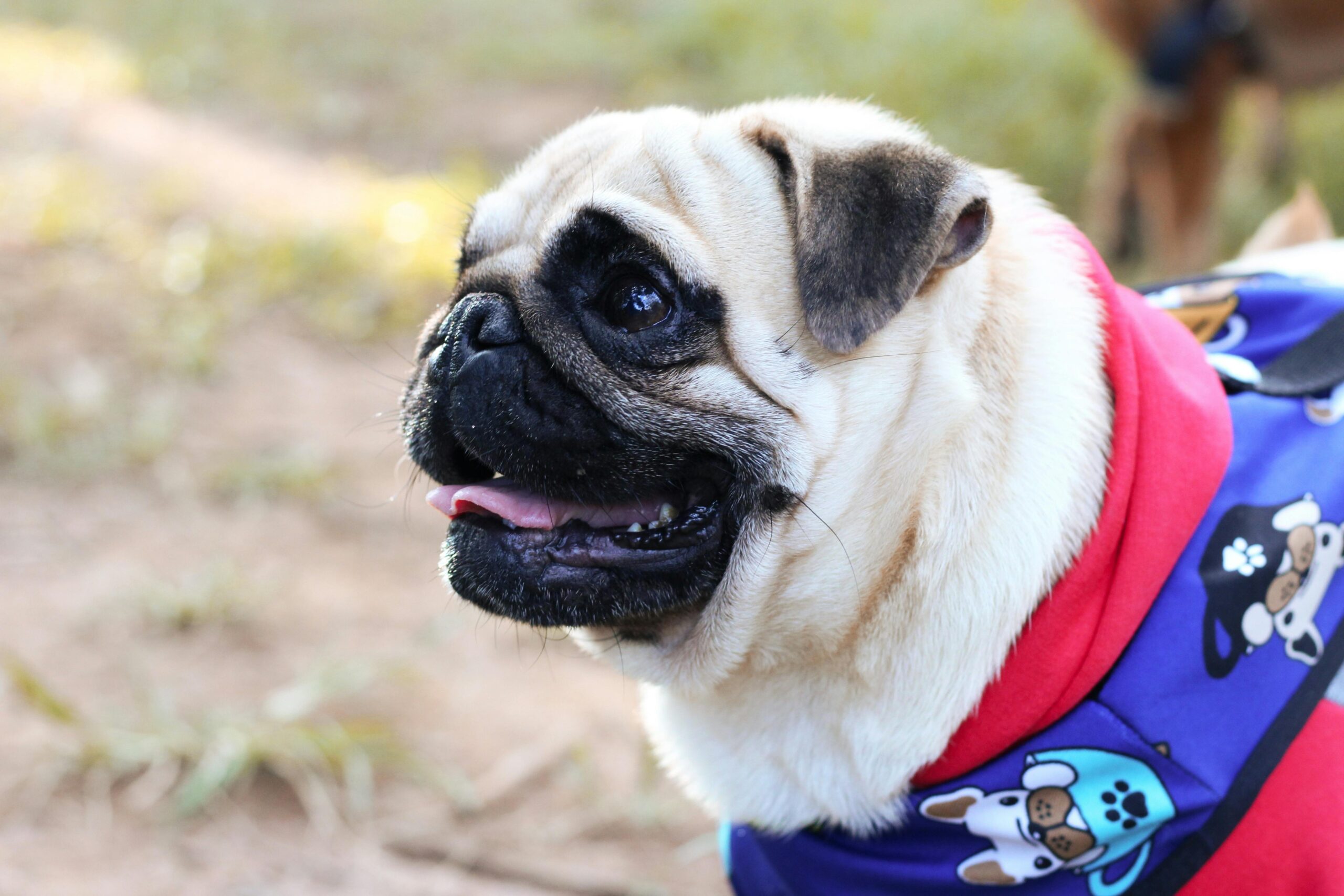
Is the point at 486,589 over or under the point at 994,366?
under

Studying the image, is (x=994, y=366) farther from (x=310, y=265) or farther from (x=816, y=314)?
(x=310, y=265)

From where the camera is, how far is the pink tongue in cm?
208

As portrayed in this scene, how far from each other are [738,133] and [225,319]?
3.93 meters

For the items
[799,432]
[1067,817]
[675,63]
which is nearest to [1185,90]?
[675,63]

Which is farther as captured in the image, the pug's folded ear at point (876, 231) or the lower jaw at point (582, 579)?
the lower jaw at point (582, 579)

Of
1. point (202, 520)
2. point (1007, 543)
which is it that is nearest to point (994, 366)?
point (1007, 543)

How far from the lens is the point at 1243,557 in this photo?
1.92 metres

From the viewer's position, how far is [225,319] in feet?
17.7

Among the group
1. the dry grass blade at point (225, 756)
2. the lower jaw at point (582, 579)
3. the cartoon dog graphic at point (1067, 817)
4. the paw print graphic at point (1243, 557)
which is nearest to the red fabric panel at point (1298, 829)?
the cartoon dog graphic at point (1067, 817)

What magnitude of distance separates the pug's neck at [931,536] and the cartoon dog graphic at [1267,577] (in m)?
0.23

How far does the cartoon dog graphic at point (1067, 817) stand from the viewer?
1.84 m

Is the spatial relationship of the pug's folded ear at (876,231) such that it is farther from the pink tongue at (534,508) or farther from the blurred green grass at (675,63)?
the blurred green grass at (675,63)

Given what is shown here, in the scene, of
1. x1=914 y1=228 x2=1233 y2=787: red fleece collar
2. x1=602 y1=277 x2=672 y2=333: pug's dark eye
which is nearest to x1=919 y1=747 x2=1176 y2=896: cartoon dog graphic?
x1=914 y1=228 x2=1233 y2=787: red fleece collar

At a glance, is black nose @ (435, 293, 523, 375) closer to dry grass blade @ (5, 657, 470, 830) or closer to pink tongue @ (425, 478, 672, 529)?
pink tongue @ (425, 478, 672, 529)
